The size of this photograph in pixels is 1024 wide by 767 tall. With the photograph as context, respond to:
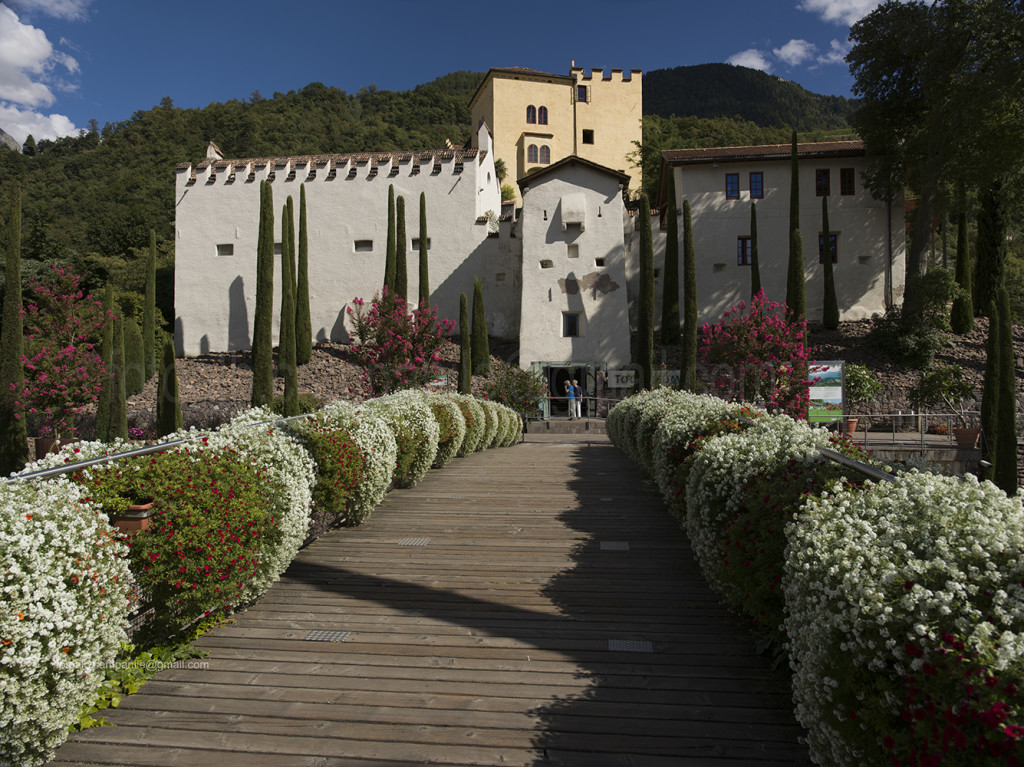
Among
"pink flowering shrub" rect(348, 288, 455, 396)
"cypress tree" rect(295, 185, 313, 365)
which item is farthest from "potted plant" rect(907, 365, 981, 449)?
"cypress tree" rect(295, 185, 313, 365)

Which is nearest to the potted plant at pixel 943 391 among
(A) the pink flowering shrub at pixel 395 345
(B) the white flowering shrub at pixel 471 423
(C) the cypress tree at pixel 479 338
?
(C) the cypress tree at pixel 479 338

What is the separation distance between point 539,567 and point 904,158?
104 feet

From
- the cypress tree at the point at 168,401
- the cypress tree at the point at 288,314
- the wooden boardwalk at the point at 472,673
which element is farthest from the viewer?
the cypress tree at the point at 288,314

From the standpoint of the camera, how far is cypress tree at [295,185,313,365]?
30.6m

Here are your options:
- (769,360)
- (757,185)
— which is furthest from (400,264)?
(757,185)

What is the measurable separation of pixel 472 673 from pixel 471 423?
9.01 m

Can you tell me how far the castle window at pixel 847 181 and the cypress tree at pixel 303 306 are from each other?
27080 mm

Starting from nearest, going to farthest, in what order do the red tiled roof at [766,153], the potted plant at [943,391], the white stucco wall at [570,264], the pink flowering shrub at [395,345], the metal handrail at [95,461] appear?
the metal handrail at [95,461]
the pink flowering shrub at [395,345]
the potted plant at [943,391]
the white stucco wall at [570,264]
the red tiled roof at [766,153]

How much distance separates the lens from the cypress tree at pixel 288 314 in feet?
85.8

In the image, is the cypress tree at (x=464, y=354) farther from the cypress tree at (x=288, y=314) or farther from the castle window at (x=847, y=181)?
the castle window at (x=847, y=181)

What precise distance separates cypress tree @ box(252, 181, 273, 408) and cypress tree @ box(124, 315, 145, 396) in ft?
23.6

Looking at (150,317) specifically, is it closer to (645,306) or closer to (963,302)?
(645,306)

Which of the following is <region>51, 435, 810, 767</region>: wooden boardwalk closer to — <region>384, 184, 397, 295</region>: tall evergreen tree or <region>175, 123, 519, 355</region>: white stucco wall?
<region>384, 184, 397, 295</region>: tall evergreen tree

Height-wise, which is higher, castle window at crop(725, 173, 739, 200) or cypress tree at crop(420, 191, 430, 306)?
castle window at crop(725, 173, 739, 200)
